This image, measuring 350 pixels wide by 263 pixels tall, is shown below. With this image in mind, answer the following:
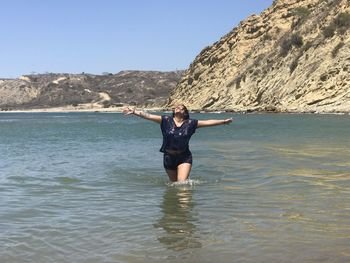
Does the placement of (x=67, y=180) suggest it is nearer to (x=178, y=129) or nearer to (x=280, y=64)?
(x=178, y=129)

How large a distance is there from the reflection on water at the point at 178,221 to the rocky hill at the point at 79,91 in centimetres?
14775

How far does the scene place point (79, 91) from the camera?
174125mm

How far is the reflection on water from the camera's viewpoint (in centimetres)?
561

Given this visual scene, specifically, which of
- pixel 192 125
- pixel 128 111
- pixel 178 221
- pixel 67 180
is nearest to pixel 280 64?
pixel 67 180

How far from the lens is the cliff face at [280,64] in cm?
5397

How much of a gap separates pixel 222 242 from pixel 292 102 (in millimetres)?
53417

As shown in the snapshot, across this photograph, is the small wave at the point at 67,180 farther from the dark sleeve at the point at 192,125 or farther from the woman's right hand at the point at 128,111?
the dark sleeve at the point at 192,125

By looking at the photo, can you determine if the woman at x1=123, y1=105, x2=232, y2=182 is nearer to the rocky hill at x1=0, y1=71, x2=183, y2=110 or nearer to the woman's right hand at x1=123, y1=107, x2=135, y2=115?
the woman's right hand at x1=123, y1=107, x2=135, y2=115

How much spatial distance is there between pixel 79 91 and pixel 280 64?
119151mm

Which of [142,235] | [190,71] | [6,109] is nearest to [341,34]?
[190,71]

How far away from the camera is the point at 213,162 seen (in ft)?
50.8

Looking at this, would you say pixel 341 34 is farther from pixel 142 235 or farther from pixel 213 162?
pixel 142 235

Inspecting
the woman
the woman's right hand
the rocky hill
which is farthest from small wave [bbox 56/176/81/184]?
the rocky hill

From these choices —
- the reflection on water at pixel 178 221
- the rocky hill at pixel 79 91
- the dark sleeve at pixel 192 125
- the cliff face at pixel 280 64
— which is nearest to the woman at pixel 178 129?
the dark sleeve at pixel 192 125
